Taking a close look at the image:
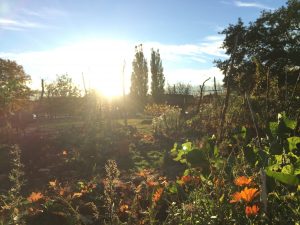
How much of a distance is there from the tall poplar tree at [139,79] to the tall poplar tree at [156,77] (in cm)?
70

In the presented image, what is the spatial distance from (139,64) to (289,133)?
30697mm

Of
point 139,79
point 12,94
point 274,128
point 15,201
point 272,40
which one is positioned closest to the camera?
point 15,201

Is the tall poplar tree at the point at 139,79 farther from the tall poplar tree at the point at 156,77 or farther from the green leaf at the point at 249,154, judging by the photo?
the green leaf at the point at 249,154

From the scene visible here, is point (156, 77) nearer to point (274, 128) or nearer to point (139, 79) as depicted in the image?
point (139, 79)

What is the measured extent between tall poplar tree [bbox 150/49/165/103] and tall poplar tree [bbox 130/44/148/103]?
0.70 meters

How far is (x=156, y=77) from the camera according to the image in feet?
113

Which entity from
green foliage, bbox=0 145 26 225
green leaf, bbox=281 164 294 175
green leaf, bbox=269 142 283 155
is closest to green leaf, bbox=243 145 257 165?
green leaf, bbox=269 142 283 155

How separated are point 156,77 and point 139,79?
1616 mm

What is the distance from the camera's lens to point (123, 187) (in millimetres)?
4859

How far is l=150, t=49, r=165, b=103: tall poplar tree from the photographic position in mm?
32725

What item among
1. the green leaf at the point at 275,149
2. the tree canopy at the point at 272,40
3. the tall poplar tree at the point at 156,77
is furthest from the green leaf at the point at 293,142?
the tall poplar tree at the point at 156,77

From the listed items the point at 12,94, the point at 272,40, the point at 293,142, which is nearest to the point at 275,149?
the point at 293,142

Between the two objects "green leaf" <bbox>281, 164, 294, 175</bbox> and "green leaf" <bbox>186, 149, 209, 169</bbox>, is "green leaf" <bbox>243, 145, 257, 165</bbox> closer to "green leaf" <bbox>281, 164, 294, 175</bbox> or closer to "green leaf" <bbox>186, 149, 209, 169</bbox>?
"green leaf" <bbox>186, 149, 209, 169</bbox>

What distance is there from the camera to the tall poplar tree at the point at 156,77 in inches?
1288
